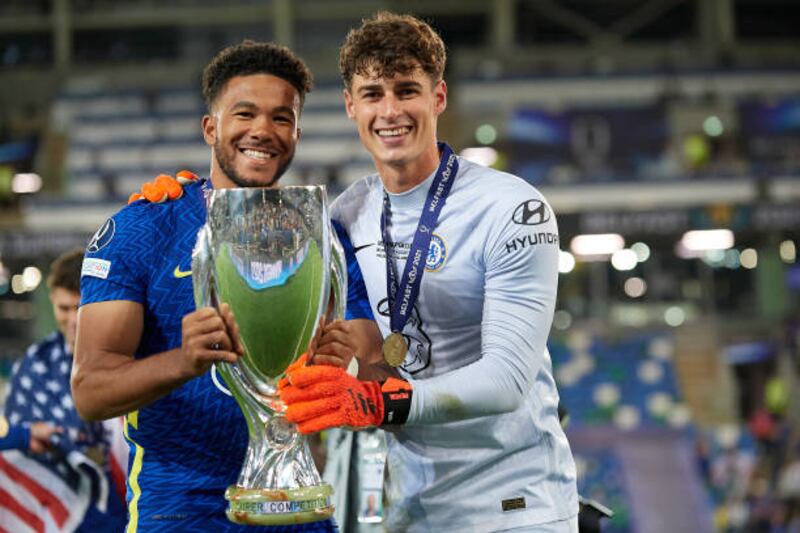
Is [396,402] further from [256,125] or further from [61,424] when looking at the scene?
[61,424]

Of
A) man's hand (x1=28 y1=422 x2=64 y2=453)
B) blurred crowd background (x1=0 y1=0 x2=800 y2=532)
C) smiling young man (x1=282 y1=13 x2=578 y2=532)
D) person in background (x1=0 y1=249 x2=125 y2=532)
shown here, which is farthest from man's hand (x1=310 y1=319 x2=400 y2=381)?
blurred crowd background (x1=0 y1=0 x2=800 y2=532)

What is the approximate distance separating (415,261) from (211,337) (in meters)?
0.74

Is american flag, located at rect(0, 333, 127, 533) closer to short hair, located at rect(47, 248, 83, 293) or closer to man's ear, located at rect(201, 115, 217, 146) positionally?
short hair, located at rect(47, 248, 83, 293)

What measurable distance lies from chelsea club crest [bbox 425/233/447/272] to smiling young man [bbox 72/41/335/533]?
349 millimetres

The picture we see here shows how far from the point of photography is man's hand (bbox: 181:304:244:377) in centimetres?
194

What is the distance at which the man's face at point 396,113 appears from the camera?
2.52 meters

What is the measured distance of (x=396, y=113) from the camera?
2.53 m

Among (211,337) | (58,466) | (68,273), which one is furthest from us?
(68,273)

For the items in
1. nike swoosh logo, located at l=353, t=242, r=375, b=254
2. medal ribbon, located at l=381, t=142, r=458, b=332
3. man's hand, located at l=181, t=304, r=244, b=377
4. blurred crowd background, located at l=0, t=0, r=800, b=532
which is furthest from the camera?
blurred crowd background, located at l=0, t=0, r=800, b=532

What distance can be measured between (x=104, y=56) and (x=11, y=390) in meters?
15.9

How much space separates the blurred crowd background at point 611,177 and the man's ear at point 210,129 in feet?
29.5

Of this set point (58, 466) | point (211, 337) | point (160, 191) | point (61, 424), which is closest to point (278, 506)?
point (211, 337)

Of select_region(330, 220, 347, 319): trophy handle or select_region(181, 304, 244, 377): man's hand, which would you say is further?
select_region(330, 220, 347, 319): trophy handle

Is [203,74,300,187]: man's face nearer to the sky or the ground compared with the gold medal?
nearer to the sky
